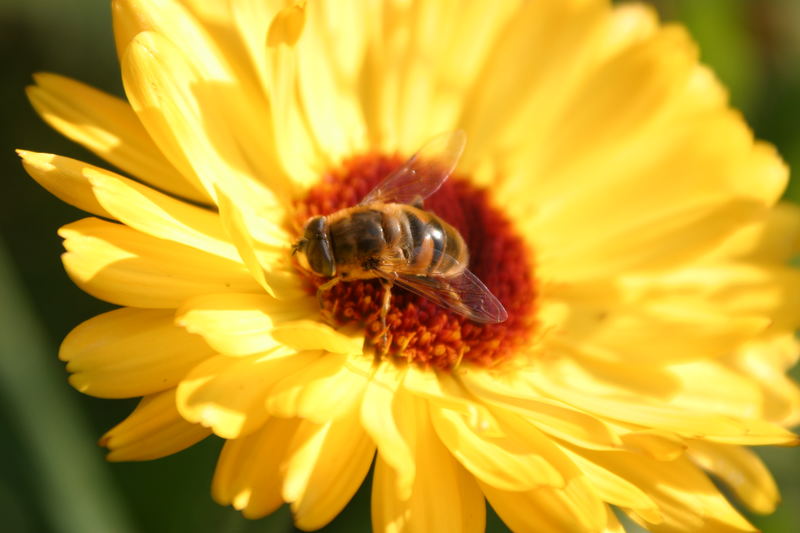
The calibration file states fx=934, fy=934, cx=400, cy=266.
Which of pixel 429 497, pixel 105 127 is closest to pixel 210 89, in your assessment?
pixel 105 127

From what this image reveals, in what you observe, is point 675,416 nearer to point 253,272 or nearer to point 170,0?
point 253,272

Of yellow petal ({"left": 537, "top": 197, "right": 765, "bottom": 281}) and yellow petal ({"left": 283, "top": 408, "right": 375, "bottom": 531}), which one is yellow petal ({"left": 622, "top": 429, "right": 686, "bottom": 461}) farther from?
yellow petal ({"left": 537, "top": 197, "right": 765, "bottom": 281})

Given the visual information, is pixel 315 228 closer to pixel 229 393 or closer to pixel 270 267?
pixel 270 267

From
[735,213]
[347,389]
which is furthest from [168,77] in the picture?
[735,213]

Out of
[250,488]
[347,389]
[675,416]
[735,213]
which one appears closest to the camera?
[250,488]

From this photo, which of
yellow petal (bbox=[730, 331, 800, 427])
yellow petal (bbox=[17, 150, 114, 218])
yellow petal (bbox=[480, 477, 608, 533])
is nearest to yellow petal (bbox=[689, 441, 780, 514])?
yellow petal (bbox=[730, 331, 800, 427])

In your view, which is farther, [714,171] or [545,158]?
[545,158]
